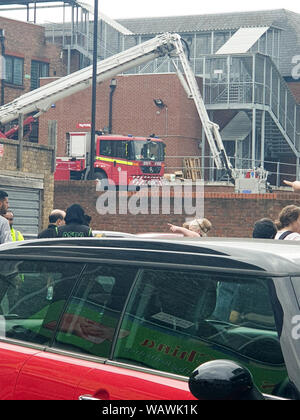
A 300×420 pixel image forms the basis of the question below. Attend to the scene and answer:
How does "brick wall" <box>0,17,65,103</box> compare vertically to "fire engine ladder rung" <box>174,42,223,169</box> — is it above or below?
above

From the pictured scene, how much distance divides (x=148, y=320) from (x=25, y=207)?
70.2ft

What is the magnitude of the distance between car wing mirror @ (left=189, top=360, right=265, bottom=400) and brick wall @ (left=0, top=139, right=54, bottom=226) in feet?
69.0

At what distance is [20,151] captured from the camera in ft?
79.4

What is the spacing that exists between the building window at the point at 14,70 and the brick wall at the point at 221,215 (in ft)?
63.1

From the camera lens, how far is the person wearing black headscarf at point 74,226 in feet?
29.8

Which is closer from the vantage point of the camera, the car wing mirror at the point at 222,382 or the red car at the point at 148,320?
the car wing mirror at the point at 222,382

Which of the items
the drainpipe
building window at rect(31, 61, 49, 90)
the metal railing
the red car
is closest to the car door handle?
the red car

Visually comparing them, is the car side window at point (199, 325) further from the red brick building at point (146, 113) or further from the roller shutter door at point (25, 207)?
the red brick building at point (146, 113)

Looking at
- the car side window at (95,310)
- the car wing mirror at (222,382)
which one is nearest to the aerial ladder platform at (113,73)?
the car side window at (95,310)

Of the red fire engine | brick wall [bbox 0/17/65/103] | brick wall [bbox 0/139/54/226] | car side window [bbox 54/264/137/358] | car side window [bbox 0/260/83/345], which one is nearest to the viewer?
car side window [bbox 54/264/137/358]

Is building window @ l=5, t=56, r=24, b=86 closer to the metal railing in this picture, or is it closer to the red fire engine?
the metal railing

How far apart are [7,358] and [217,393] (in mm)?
1531

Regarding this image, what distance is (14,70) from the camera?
47.2 meters

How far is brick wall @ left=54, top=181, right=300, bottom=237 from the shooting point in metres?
26.0
